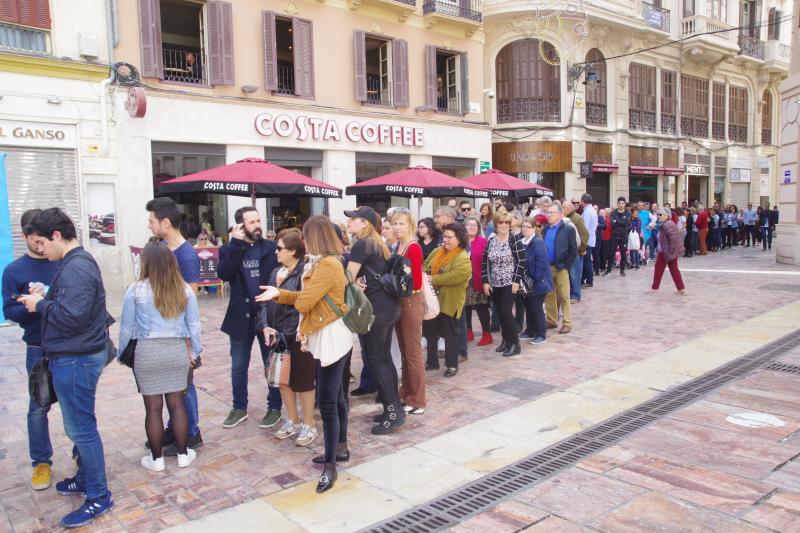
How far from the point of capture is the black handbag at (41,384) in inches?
154

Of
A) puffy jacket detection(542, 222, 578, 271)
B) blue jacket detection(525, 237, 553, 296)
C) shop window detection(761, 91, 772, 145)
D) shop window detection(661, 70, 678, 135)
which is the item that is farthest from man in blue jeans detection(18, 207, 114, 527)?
shop window detection(761, 91, 772, 145)

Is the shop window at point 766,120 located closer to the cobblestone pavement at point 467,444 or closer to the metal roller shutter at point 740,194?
the metal roller shutter at point 740,194

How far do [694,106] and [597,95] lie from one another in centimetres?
689

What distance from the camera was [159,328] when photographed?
4.11 metres

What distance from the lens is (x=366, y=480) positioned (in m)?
4.18

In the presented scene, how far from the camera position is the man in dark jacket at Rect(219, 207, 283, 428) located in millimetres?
5027

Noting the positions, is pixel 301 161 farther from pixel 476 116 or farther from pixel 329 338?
pixel 329 338

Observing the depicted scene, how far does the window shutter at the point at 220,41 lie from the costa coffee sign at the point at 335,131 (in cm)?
127

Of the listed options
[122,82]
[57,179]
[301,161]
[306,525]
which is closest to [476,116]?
[301,161]

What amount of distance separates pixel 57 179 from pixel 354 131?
740cm

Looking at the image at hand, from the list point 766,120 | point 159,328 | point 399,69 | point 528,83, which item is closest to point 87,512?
point 159,328

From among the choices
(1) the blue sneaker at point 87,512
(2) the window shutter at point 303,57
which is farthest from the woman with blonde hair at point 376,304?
(2) the window shutter at point 303,57

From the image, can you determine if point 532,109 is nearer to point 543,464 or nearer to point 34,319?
point 543,464

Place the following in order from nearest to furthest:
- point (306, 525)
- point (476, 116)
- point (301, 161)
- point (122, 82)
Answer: point (306, 525)
point (122, 82)
point (301, 161)
point (476, 116)
